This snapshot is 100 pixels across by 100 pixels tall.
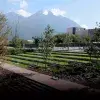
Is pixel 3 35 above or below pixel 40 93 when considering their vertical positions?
above

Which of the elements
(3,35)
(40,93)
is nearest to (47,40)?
(3,35)

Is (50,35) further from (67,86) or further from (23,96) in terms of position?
(23,96)

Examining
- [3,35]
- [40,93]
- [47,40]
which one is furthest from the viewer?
[47,40]

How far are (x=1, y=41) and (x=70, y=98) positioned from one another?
34.2 ft

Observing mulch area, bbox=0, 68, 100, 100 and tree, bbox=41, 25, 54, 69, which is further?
tree, bbox=41, 25, 54, 69

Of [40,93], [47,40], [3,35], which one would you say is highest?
[3,35]

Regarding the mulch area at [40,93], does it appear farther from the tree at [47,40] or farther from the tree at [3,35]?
the tree at [47,40]

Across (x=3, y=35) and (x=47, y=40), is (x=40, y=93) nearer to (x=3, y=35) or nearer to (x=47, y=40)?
(x=3, y=35)

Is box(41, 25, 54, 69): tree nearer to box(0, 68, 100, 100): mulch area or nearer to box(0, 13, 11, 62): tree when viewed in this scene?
box(0, 13, 11, 62): tree

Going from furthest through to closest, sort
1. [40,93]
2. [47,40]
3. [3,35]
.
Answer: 1. [47,40]
2. [3,35]
3. [40,93]

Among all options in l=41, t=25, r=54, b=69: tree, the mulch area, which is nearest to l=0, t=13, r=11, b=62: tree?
l=41, t=25, r=54, b=69: tree

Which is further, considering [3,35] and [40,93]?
[3,35]

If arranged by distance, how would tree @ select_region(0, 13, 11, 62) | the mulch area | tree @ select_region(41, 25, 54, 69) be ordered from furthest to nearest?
tree @ select_region(41, 25, 54, 69)
tree @ select_region(0, 13, 11, 62)
the mulch area

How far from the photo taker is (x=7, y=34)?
19.6 meters
